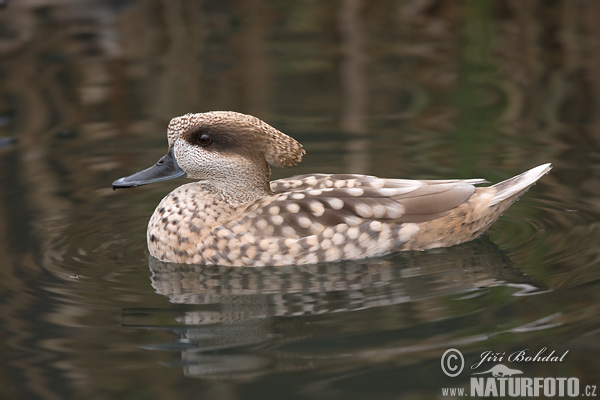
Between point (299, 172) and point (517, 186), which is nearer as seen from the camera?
point (517, 186)

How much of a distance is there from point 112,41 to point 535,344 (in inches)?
376

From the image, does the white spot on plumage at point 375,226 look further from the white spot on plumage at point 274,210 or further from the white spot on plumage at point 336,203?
the white spot on plumage at point 274,210

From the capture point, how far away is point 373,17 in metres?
14.6

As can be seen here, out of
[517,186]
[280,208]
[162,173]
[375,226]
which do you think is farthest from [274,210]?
[517,186]

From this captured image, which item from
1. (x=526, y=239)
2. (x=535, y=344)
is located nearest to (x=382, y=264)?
(x=526, y=239)

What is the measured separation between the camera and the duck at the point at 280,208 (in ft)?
23.7

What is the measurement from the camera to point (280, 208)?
7312 millimetres

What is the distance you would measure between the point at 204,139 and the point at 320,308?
5.78 ft

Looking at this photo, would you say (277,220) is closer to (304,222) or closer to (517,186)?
(304,222)

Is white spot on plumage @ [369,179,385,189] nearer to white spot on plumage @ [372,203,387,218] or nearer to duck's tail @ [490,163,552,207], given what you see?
white spot on plumage @ [372,203,387,218]

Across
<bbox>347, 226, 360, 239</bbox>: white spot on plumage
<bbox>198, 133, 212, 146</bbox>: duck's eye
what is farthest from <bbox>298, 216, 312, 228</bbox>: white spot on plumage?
<bbox>198, 133, 212, 146</bbox>: duck's eye

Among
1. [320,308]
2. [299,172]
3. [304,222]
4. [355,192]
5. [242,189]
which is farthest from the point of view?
[299,172]

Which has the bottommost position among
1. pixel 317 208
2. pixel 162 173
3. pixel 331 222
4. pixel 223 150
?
pixel 331 222

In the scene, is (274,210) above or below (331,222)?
above
